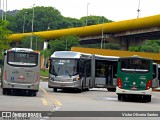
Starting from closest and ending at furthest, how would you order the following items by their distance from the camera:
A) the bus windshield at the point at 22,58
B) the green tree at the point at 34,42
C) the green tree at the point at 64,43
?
the bus windshield at the point at 22,58 < the green tree at the point at 64,43 < the green tree at the point at 34,42

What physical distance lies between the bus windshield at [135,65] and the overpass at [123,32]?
44795 millimetres

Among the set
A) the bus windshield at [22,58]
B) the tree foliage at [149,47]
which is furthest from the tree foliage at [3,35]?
the tree foliage at [149,47]

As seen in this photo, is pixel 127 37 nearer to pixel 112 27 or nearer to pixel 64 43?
pixel 112 27

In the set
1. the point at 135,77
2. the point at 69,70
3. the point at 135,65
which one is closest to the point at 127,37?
the point at 69,70

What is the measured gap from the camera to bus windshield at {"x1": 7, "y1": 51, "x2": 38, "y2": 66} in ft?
96.7

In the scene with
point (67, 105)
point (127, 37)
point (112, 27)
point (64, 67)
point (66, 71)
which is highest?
point (112, 27)

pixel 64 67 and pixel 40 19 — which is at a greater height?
pixel 40 19

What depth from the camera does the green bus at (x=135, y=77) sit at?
1151 inches

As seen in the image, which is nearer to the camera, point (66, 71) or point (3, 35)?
point (66, 71)

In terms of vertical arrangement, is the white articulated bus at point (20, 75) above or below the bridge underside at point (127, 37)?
below

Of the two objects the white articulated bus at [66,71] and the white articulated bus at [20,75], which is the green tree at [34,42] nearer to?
the white articulated bus at [66,71]

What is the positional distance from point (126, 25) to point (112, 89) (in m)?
43.4

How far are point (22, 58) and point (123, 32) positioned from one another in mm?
63127

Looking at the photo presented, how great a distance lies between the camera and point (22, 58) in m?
29.6
